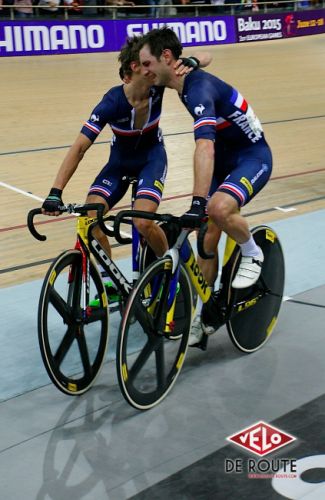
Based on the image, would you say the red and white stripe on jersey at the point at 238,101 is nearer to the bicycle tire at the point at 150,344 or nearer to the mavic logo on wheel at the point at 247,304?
the bicycle tire at the point at 150,344

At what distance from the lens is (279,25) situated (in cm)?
2083

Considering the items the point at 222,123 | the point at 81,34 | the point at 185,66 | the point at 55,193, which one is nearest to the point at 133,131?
the point at 222,123

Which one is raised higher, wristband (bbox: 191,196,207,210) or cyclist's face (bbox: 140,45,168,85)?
cyclist's face (bbox: 140,45,168,85)

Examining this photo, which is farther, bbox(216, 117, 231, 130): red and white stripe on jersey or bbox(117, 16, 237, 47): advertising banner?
bbox(117, 16, 237, 47): advertising banner

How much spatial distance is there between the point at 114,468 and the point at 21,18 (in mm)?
13830

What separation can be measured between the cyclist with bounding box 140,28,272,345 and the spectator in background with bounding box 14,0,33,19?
A: 497 inches

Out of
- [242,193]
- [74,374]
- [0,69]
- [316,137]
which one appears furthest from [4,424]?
[0,69]

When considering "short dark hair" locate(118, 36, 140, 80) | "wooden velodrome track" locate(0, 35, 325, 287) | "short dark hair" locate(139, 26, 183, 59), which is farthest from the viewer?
"wooden velodrome track" locate(0, 35, 325, 287)

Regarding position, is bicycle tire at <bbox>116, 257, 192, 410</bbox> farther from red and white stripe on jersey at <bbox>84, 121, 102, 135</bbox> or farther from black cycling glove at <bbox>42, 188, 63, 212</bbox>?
red and white stripe on jersey at <bbox>84, 121, 102, 135</bbox>

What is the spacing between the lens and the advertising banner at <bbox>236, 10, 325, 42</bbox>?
19719mm

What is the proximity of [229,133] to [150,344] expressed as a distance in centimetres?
107

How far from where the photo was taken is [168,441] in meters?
2.97

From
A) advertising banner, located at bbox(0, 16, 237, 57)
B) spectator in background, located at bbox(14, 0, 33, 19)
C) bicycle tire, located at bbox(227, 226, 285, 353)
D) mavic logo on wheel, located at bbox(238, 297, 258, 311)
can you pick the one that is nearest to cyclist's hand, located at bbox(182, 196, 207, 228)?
bicycle tire, located at bbox(227, 226, 285, 353)

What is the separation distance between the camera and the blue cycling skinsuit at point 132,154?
373cm
